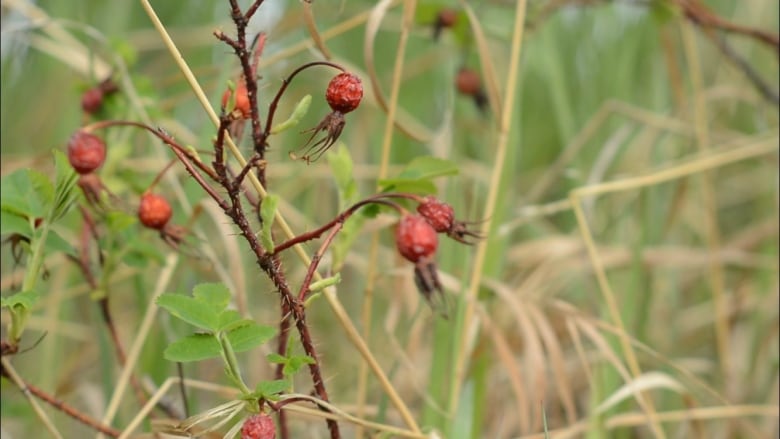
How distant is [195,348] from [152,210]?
266 mm

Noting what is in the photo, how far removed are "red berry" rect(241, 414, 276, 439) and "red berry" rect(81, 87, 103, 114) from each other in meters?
0.73

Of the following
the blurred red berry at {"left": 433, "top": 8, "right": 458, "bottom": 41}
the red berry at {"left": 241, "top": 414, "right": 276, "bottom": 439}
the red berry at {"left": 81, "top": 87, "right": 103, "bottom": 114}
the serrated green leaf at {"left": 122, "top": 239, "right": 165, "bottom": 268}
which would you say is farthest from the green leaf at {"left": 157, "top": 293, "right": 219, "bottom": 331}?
the blurred red berry at {"left": 433, "top": 8, "right": 458, "bottom": 41}

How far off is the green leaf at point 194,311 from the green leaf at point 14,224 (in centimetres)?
29

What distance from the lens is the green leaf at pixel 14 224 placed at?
1.09m

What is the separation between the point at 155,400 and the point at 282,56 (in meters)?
0.51

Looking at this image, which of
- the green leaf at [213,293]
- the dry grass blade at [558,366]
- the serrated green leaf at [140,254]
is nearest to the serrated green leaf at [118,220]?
the serrated green leaf at [140,254]

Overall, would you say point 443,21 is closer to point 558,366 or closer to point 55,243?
point 558,366

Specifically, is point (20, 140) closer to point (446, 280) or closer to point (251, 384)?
point (251, 384)

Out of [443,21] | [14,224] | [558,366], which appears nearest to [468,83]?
[443,21]

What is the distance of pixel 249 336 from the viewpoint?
3.02ft

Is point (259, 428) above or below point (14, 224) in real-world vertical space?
below

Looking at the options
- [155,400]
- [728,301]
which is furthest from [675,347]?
[155,400]

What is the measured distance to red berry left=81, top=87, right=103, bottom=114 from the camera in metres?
1.40

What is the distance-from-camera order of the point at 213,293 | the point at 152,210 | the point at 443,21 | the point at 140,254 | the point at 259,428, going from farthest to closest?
the point at 443,21 → the point at 140,254 → the point at 152,210 → the point at 213,293 → the point at 259,428
